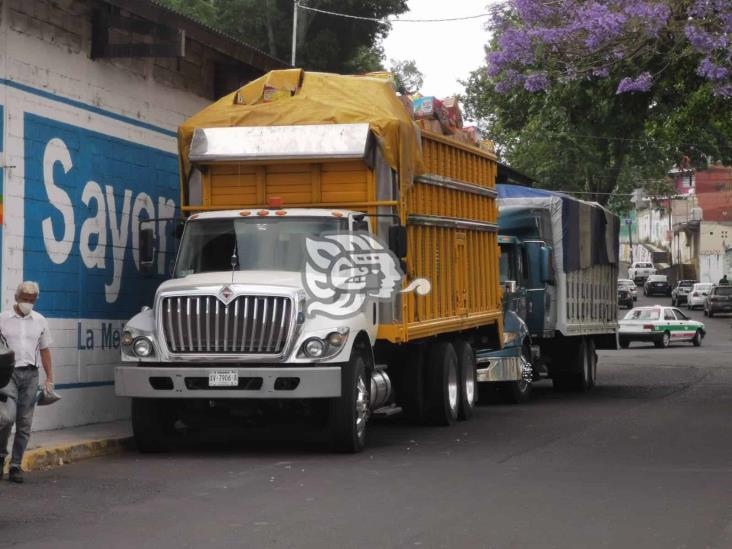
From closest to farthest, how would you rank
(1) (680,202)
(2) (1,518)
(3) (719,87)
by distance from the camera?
(2) (1,518) < (3) (719,87) < (1) (680,202)

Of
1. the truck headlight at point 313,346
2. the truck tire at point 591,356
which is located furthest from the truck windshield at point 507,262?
the truck headlight at point 313,346

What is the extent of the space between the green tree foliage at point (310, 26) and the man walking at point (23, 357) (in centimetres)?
3564

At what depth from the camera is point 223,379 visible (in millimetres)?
14000

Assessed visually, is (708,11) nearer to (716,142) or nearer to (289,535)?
(289,535)

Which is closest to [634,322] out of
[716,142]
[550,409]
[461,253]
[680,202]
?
Result: [716,142]

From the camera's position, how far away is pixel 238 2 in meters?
51.2

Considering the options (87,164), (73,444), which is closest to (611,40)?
(87,164)

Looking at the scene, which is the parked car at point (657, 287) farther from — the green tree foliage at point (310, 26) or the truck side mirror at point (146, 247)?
the truck side mirror at point (146, 247)

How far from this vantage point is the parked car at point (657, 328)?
4834 centimetres

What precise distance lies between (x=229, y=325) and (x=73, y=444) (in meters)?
2.01

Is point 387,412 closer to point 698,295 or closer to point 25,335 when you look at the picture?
point 25,335

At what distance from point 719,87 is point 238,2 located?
3387 cm

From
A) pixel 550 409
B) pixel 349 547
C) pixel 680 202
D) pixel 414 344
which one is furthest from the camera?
pixel 680 202

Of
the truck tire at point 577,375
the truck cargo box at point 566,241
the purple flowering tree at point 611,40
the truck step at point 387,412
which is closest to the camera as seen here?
the purple flowering tree at point 611,40
